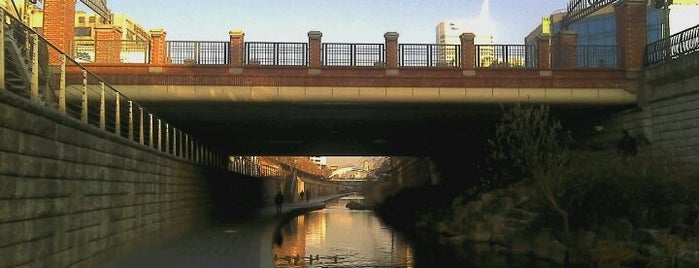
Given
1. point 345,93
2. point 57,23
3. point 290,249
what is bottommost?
point 290,249

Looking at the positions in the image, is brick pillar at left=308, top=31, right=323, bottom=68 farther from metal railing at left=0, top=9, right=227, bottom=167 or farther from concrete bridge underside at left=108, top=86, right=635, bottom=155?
metal railing at left=0, top=9, right=227, bottom=167

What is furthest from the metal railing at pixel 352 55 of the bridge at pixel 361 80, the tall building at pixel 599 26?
the tall building at pixel 599 26

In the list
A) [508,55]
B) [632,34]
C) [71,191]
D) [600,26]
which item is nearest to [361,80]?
[508,55]

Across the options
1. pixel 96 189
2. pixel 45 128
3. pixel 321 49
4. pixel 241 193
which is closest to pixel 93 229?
pixel 96 189

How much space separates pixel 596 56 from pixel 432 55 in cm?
702

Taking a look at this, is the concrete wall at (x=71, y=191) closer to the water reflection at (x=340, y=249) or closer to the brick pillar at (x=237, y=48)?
the water reflection at (x=340, y=249)

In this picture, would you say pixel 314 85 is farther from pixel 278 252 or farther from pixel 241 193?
pixel 241 193

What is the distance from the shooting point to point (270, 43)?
84.0 feet

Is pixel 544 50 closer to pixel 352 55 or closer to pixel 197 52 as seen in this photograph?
pixel 352 55

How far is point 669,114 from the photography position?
2252 cm

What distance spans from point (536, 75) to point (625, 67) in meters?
3.46

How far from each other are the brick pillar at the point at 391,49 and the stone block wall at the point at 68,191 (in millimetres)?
10498

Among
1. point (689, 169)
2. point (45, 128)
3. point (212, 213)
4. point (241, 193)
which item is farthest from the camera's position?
point (241, 193)

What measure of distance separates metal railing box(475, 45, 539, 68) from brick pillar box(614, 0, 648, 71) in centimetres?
330
